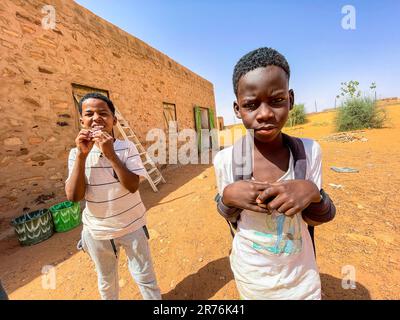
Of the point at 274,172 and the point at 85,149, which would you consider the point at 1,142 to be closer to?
the point at 85,149

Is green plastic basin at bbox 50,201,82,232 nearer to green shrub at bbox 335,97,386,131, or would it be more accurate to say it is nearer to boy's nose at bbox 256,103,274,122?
boy's nose at bbox 256,103,274,122

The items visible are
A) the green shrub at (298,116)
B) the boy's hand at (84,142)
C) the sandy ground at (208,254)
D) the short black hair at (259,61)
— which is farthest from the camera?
the green shrub at (298,116)

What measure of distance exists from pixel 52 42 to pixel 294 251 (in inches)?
208

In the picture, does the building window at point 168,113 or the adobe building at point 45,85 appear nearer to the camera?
the adobe building at point 45,85

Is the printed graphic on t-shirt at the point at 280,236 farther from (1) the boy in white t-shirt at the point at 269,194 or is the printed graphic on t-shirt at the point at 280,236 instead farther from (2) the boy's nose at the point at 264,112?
(2) the boy's nose at the point at 264,112

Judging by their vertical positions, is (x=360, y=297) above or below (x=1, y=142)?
below

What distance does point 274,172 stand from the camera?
3.00ft

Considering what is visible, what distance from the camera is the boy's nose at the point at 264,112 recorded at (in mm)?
789

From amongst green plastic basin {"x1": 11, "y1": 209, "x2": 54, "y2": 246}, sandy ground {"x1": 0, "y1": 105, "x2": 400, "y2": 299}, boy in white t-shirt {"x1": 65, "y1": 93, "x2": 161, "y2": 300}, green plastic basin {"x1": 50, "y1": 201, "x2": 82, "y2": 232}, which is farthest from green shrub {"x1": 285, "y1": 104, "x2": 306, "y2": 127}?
boy in white t-shirt {"x1": 65, "y1": 93, "x2": 161, "y2": 300}

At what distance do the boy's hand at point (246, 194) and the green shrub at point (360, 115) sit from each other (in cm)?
1442

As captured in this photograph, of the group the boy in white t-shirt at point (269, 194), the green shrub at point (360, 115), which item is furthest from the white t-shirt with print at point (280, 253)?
the green shrub at point (360, 115)

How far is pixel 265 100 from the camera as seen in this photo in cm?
81

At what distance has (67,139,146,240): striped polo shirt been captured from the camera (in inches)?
57.1

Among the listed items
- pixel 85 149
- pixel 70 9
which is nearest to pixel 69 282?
pixel 85 149
